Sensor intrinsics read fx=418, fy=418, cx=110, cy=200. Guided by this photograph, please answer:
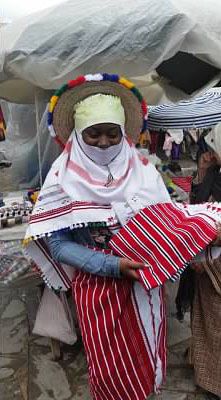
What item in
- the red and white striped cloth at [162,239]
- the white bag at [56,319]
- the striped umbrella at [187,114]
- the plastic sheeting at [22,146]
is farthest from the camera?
the plastic sheeting at [22,146]

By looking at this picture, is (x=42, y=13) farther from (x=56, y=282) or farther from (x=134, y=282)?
(x=134, y=282)

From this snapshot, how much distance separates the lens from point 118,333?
5.87 feet

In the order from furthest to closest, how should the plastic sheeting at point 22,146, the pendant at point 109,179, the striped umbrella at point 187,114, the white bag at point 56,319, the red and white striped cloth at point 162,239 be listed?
1. the plastic sheeting at point 22,146
2. the striped umbrella at point 187,114
3. the white bag at point 56,319
4. the pendant at point 109,179
5. the red and white striped cloth at point 162,239

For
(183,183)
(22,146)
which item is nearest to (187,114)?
(183,183)

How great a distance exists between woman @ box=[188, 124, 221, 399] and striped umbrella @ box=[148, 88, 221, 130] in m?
0.69

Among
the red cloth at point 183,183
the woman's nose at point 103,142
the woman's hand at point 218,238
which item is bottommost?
the red cloth at point 183,183

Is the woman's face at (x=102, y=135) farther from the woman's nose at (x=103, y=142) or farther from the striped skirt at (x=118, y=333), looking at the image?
the striped skirt at (x=118, y=333)

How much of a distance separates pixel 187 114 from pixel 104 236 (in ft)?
4.86

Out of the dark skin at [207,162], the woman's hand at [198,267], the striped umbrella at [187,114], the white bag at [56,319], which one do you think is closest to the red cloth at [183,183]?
the striped umbrella at [187,114]

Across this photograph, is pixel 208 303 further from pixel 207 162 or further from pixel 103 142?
pixel 103 142

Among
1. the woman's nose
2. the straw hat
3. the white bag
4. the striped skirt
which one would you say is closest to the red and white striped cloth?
the striped skirt

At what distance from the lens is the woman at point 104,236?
1.78m

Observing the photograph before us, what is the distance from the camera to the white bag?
2453 millimetres

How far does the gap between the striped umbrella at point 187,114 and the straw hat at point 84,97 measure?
2.91 feet
